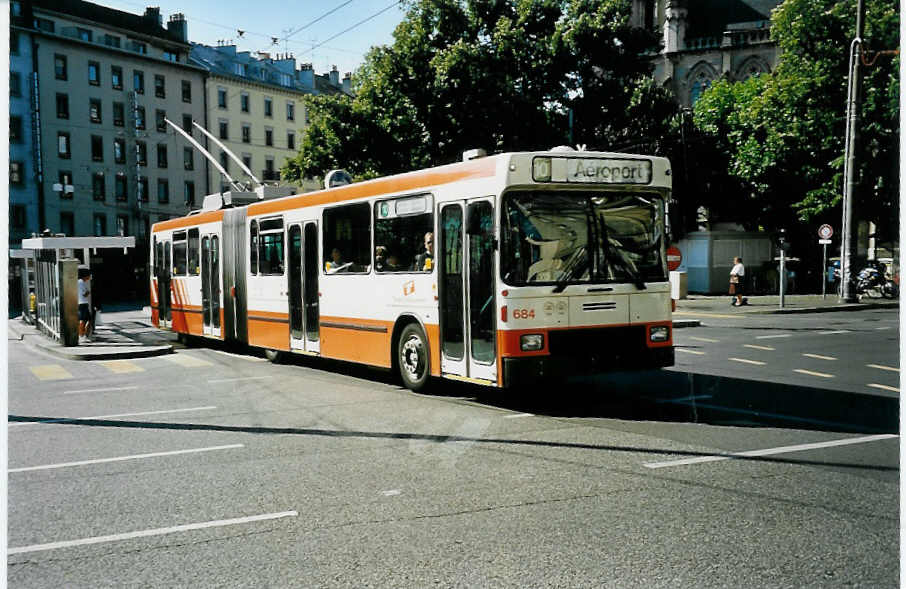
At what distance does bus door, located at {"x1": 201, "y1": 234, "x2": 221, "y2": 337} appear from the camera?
18.1 meters

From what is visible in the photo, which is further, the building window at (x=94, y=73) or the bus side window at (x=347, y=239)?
the building window at (x=94, y=73)

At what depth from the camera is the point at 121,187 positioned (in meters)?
61.2

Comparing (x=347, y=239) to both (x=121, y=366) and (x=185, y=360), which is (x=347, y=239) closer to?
(x=185, y=360)

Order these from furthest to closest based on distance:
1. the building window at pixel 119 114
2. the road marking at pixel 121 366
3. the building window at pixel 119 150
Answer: the building window at pixel 119 114 → the building window at pixel 119 150 → the road marking at pixel 121 366

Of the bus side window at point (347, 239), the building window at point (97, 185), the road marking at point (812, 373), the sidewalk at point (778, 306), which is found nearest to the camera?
the road marking at point (812, 373)

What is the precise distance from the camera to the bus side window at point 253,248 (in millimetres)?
16016

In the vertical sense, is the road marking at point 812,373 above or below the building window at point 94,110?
below

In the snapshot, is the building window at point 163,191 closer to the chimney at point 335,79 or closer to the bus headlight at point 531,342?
the chimney at point 335,79

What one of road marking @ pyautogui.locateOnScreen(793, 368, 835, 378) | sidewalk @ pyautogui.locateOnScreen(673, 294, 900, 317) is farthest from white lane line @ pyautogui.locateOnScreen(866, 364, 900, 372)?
sidewalk @ pyautogui.locateOnScreen(673, 294, 900, 317)

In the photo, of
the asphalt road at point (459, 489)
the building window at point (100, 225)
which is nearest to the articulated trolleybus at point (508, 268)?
the asphalt road at point (459, 489)

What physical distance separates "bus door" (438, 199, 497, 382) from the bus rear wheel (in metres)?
0.49

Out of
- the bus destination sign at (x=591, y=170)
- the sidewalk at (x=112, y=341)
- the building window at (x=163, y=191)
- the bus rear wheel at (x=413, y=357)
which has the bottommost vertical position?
the sidewalk at (x=112, y=341)

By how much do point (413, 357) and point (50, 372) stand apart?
7493mm

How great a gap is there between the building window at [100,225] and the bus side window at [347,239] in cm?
4856
